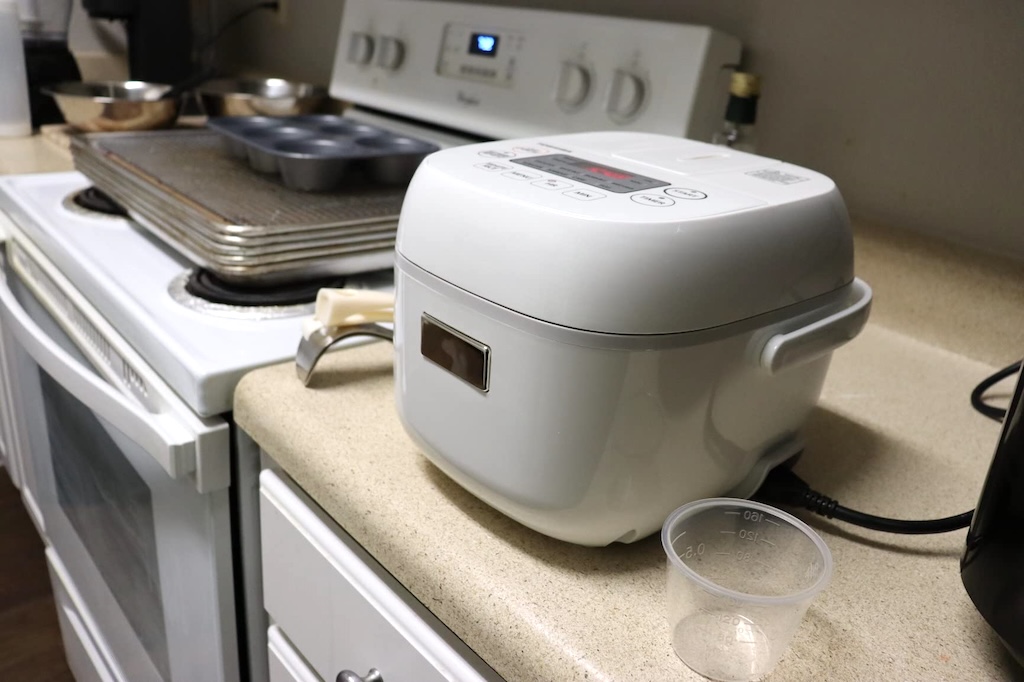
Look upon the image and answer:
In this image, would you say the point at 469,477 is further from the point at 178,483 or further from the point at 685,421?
the point at 178,483

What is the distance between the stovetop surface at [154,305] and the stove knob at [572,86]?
0.97 feet

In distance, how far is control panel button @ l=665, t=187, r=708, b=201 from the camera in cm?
39

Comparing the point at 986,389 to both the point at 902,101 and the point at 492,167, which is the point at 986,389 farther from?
the point at 492,167

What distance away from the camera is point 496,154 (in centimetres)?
46

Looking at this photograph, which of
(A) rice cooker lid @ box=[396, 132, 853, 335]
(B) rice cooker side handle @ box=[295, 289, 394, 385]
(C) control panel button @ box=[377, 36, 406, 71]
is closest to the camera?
(A) rice cooker lid @ box=[396, 132, 853, 335]

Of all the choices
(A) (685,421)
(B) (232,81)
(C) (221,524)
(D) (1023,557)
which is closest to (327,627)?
(C) (221,524)

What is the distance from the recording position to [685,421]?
0.39 meters

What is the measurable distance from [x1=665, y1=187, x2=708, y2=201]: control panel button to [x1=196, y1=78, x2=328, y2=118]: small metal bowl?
976mm

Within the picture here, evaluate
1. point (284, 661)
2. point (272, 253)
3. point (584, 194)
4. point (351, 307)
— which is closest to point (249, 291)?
point (272, 253)

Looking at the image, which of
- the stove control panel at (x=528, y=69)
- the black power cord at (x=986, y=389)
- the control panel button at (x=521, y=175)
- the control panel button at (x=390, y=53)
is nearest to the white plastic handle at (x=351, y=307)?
the control panel button at (x=521, y=175)

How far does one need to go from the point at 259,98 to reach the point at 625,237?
1.03 m

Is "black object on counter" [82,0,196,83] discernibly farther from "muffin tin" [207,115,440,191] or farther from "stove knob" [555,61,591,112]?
"stove knob" [555,61,591,112]

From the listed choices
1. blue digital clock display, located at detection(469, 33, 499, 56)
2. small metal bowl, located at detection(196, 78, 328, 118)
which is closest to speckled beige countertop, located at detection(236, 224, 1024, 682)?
blue digital clock display, located at detection(469, 33, 499, 56)

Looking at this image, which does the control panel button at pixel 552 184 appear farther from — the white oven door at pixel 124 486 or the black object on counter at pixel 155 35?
the black object on counter at pixel 155 35
